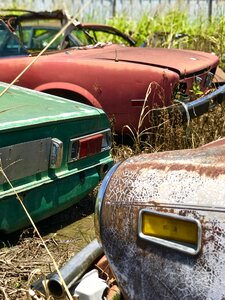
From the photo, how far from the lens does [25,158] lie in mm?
3342

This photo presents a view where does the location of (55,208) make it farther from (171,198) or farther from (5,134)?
(171,198)

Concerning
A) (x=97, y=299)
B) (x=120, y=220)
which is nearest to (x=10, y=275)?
(x=97, y=299)

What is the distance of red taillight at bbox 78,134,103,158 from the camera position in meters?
3.84

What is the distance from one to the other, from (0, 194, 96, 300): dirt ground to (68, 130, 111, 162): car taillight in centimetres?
60

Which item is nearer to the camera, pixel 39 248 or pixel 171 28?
pixel 39 248

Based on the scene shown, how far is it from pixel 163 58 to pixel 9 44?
1.58 meters

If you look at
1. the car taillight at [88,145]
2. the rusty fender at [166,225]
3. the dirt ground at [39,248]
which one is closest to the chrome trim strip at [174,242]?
the rusty fender at [166,225]

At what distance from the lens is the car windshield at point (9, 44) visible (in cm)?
549

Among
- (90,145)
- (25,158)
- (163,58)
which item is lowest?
(90,145)

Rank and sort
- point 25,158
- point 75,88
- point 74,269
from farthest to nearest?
point 75,88 < point 25,158 < point 74,269

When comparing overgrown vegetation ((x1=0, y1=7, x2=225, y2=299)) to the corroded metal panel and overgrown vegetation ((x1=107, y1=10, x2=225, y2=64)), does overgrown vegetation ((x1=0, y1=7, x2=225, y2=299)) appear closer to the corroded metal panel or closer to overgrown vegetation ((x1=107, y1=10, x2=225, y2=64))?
overgrown vegetation ((x1=107, y1=10, x2=225, y2=64))

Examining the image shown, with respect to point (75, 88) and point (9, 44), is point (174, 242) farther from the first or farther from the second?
point (9, 44)

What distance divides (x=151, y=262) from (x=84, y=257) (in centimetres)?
80

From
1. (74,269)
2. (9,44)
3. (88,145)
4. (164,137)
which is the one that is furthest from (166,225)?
(9,44)
